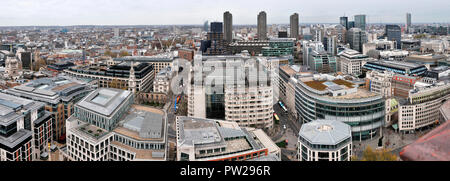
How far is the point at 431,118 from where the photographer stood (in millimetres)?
25562

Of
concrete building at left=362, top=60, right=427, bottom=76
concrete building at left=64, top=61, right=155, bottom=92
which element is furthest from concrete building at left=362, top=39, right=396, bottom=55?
concrete building at left=64, top=61, right=155, bottom=92

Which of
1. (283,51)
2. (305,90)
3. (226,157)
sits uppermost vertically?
(283,51)

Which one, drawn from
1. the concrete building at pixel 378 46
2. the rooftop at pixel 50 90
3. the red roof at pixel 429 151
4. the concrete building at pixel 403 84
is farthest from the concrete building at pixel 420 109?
the concrete building at pixel 378 46

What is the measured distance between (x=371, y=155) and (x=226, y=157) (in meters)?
6.45

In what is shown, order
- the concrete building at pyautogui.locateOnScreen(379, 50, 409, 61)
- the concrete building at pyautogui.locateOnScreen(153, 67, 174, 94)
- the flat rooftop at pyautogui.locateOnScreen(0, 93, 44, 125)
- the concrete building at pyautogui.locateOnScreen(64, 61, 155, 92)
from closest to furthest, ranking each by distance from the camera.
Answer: the flat rooftop at pyautogui.locateOnScreen(0, 93, 44, 125), the concrete building at pyautogui.locateOnScreen(153, 67, 174, 94), the concrete building at pyautogui.locateOnScreen(64, 61, 155, 92), the concrete building at pyautogui.locateOnScreen(379, 50, 409, 61)

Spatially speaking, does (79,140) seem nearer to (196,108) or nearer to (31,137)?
(31,137)

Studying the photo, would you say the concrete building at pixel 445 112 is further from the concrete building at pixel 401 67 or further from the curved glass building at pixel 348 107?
the concrete building at pixel 401 67

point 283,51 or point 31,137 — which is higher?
point 283,51

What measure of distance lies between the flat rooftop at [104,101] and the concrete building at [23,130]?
2452mm

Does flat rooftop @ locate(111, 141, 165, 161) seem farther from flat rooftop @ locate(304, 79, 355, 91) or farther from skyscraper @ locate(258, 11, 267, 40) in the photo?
skyscraper @ locate(258, 11, 267, 40)

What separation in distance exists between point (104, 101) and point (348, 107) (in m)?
15.7

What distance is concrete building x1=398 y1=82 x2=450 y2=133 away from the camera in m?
24.6

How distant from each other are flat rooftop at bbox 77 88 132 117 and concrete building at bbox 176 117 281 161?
397 cm

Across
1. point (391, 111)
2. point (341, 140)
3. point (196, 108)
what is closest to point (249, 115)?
point (196, 108)
